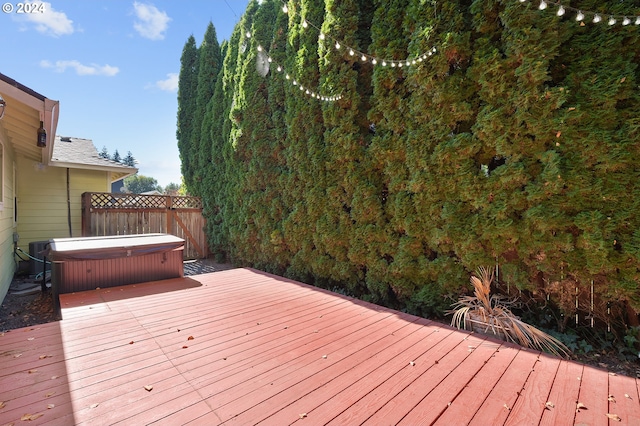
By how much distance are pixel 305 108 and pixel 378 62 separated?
152 centimetres

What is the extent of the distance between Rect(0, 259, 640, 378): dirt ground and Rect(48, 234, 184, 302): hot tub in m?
0.45

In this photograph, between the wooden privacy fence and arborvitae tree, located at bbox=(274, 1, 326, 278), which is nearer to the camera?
arborvitae tree, located at bbox=(274, 1, 326, 278)

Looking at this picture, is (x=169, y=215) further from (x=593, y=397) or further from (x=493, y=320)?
(x=593, y=397)

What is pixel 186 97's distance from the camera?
384 inches

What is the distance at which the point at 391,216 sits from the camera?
392cm

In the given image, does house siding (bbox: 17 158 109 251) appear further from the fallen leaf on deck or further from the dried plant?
the dried plant

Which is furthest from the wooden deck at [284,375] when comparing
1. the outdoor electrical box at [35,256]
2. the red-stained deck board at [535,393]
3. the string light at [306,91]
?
the outdoor electrical box at [35,256]

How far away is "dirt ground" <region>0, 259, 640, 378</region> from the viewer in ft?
7.82

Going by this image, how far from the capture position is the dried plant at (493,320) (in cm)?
260

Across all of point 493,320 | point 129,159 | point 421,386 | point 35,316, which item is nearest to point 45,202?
point 35,316

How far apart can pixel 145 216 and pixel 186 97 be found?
458cm
